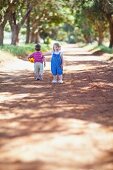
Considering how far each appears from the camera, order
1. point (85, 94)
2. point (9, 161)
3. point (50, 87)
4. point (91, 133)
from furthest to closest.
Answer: point (50, 87)
point (85, 94)
point (91, 133)
point (9, 161)

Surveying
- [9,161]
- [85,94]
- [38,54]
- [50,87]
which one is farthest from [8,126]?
[38,54]

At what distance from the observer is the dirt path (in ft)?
19.3

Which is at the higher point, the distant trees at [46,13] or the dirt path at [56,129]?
the distant trees at [46,13]

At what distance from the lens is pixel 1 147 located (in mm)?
6484

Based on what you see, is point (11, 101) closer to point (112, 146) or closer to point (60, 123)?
point (60, 123)

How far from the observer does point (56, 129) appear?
753 cm

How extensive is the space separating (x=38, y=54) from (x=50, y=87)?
2646 mm

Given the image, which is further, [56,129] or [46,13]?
[46,13]

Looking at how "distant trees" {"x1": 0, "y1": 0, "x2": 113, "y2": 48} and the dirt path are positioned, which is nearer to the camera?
the dirt path

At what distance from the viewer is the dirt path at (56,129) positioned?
5895 millimetres

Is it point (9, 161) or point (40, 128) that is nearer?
point (9, 161)

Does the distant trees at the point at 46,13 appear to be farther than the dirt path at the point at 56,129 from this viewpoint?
Result: Yes

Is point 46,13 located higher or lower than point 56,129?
higher

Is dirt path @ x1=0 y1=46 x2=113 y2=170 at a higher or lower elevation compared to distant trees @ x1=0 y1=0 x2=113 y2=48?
lower
